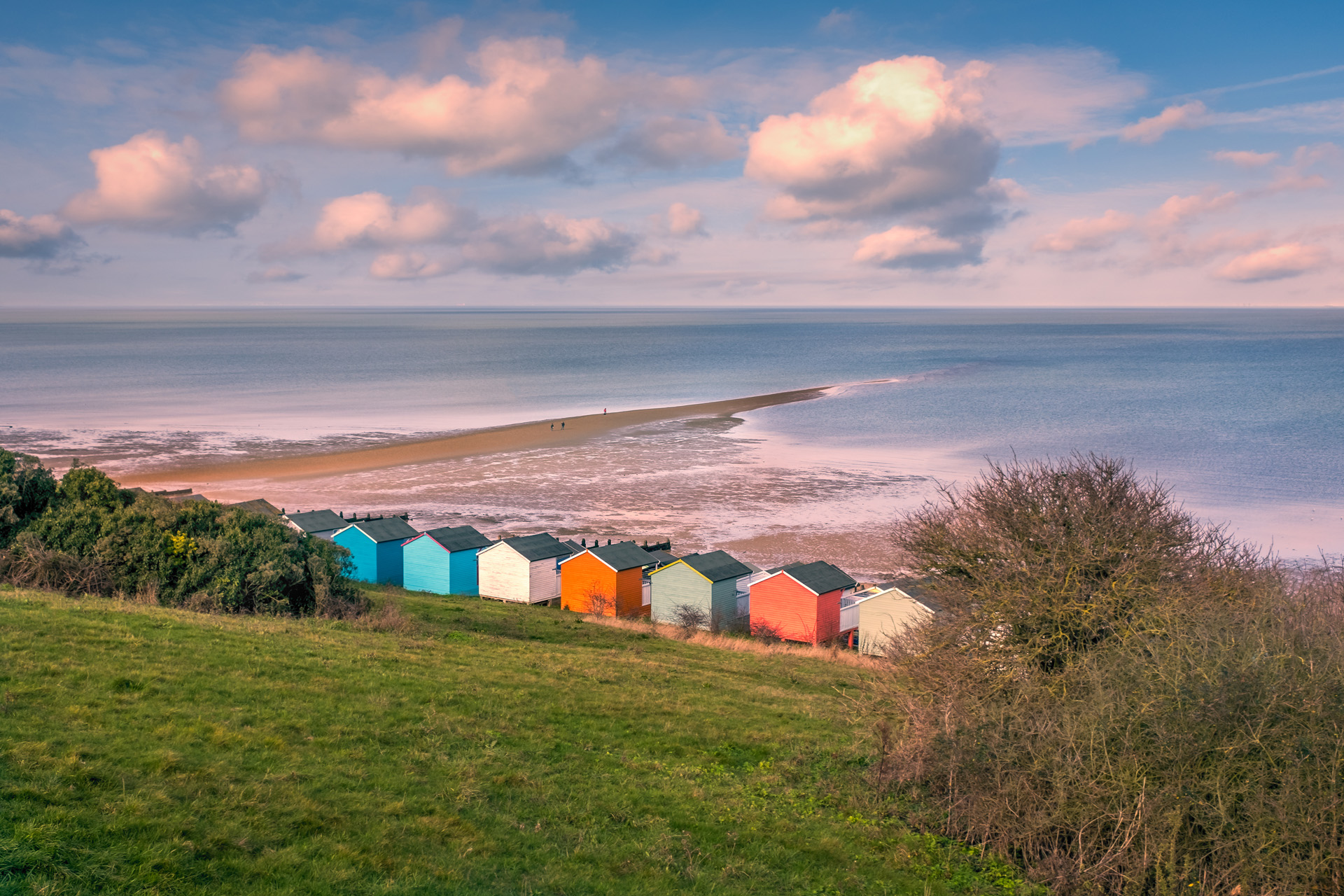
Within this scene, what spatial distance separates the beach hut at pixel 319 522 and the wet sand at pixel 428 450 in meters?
20.0

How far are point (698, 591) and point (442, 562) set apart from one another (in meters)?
11.2

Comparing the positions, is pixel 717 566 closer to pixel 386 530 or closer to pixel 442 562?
pixel 442 562

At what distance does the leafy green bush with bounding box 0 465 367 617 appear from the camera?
21.8m

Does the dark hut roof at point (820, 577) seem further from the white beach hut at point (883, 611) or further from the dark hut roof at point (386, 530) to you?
the dark hut roof at point (386, 530)

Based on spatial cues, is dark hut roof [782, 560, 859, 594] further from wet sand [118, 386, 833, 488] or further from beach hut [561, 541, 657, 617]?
wet sand [118, 386, 833, 488]

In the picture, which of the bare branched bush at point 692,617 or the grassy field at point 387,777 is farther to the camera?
the bare branched bush at point 692,617

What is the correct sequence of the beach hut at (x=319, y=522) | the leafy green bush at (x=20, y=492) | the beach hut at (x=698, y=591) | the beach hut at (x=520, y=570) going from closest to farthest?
the leafy green bush at (x=20, y=492), the beach hut at (x=698, y=591), the beach hut at (x=520, y=570), the beach hut at (x=319, y=522)

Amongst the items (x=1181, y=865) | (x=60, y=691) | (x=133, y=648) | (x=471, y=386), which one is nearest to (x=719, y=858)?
(x=1181, y=865)

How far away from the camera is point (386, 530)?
129 ft

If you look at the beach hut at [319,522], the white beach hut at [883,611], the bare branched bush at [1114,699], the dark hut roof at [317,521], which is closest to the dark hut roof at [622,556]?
the white beach hut at [883,611]

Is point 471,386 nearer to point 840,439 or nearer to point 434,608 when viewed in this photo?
point 840,439

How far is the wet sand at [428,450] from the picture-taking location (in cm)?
5816

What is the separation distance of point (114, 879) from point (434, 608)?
71.3 ft

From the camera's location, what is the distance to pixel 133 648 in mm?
14961
